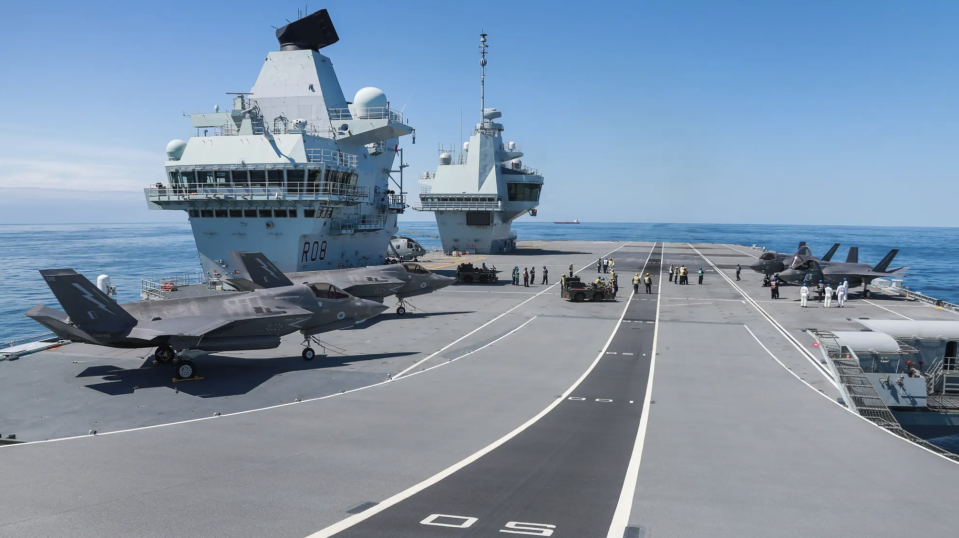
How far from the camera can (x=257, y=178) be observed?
3672 centimetres

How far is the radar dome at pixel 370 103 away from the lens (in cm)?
4569

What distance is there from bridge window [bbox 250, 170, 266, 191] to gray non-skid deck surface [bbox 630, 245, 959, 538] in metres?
28.4

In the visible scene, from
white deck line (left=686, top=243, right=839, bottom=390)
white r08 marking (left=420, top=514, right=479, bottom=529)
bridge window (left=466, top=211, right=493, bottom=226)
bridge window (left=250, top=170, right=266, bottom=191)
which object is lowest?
white deck line (left=686, top=243, right=839, bottom=390)

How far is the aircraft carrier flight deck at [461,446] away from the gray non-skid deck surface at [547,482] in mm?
52

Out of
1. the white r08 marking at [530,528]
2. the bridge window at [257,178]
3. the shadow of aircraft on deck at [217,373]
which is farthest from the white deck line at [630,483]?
the bridge window at [257,178]

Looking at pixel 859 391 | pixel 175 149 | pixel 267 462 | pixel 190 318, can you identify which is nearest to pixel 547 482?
pixel 267 462

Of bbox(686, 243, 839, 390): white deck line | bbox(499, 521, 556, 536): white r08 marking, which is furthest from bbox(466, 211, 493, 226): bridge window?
bbox(499, 521, 556, 536): white r08 marking

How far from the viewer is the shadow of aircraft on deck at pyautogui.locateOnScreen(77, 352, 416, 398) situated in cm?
1669

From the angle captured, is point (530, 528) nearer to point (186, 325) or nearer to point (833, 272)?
point (186, 325)

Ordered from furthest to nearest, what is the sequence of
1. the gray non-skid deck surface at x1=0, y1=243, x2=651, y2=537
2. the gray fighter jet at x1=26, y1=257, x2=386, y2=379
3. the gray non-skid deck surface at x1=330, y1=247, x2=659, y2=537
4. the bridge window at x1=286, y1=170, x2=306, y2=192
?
1. the bridge window at x1=286, y1=170, x2=306, y2=192
2. the gray fighter jet at x1=26, y1=257, x2=386, y2=379
3. the gray non-skid deck surface at x1=330, y1=247, x2=659, y2=537
4. the gray non-skid deck surface at x1=0, y1=243, x2=651, y2=537

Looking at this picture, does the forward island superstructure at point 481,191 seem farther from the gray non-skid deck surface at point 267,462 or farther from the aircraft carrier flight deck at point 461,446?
the gray non-skid deck surface at point 267,462

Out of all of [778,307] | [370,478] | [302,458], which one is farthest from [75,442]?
[778,307]

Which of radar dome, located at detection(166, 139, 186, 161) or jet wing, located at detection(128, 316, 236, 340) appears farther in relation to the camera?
radar dome, located at detection(166, 139, 186, 161)

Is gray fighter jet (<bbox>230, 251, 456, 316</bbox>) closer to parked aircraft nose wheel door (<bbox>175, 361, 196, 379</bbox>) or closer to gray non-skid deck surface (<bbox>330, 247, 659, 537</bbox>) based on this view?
parked aircraft nose wheel door (<bbox>175, 361, 196, 379</bbox>)
